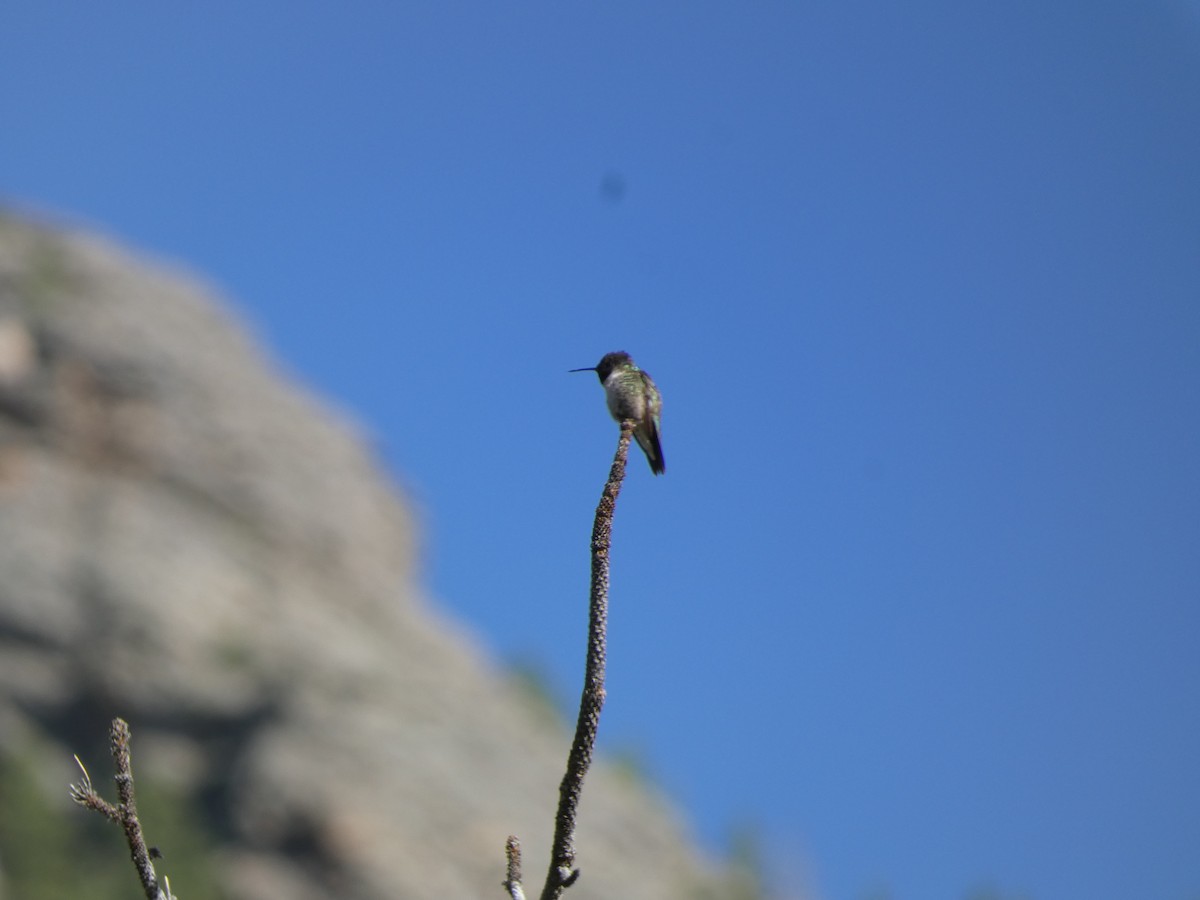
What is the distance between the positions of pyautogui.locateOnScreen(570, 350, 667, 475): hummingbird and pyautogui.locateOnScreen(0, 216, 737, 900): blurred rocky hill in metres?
54.9

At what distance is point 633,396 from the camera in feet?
15.8

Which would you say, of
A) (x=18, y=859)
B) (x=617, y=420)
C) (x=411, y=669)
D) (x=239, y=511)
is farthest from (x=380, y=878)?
(x=617, y=420)

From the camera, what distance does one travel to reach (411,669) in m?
81.8

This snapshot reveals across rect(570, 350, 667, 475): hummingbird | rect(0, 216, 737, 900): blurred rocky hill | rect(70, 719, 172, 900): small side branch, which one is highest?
rect(0, 216, 737, 900): blurred rocky hill

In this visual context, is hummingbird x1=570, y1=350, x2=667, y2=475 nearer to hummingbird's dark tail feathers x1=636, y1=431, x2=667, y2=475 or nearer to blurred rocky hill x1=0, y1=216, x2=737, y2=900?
hummingbird's dark tail feathers x1=636, y1=431, x2=667, y2=475

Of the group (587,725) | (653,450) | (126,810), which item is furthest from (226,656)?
(587,725)

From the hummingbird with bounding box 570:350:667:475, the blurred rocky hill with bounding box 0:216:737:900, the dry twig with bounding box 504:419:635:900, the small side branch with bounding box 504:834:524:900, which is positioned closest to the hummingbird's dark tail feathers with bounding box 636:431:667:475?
the hummingbird with bounding box 570:350:667:475

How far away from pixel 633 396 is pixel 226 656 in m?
70.2

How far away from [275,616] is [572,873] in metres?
75.1

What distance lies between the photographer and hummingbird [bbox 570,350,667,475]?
4.84m

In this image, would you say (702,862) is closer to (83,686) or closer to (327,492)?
(327,492)

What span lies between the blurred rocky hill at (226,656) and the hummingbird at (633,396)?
5490cm

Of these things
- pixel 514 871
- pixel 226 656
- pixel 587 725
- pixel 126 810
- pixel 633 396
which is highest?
pixel 226 656

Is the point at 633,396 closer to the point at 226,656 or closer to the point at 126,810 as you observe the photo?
the point at 126,810
